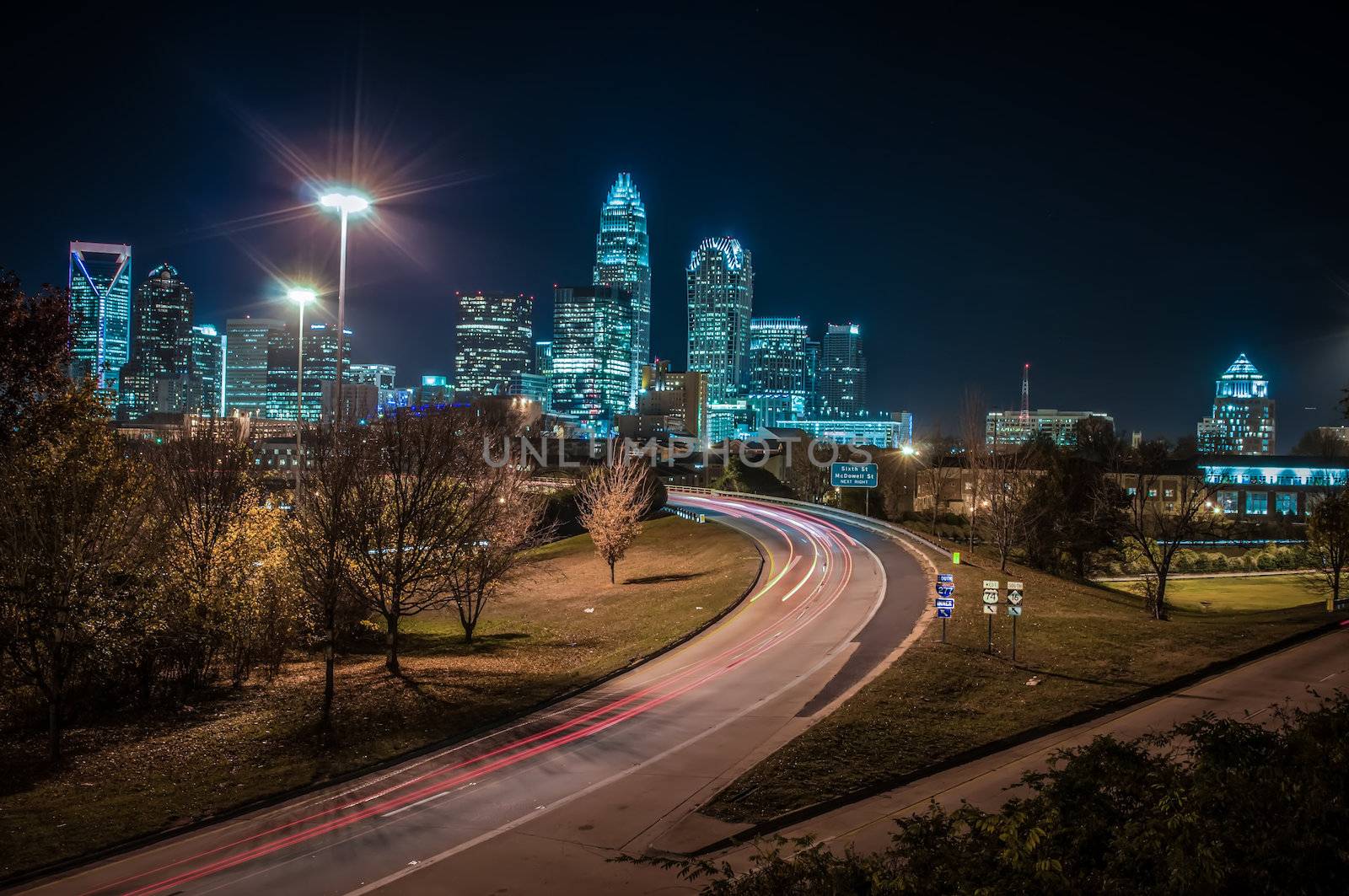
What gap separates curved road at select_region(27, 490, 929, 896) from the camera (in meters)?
12.6

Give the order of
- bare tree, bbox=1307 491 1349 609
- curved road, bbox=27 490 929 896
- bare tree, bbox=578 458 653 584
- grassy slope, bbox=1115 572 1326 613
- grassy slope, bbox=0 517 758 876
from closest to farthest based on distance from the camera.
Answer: curved road, bbox=27 490 929 896, grassy slope, bbox=0 517 758 876, bare tree, bbox=1307 491 1349 609, grassy slope, bbox=1115 572 1326 613, bare tree, bbox=578 458 653 584

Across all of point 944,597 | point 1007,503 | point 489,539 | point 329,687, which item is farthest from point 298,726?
point 1007,503

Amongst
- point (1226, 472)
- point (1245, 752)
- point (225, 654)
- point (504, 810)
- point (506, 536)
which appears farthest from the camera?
point (1226, 472)

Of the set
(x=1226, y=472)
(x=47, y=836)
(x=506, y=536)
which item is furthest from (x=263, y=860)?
(x=1226, y=472)

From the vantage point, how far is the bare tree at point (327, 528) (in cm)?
2022

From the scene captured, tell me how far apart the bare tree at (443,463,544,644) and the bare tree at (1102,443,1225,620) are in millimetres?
24941

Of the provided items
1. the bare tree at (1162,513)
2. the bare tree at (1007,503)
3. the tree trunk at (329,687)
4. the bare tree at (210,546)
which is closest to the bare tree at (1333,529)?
the bare tree at (1162,513)

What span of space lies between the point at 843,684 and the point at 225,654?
700 inches

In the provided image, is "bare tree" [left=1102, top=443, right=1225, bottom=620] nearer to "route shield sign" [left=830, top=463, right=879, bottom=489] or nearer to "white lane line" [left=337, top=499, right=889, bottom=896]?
"white lane line" [left=337, top=499, right=889, bottom=896]

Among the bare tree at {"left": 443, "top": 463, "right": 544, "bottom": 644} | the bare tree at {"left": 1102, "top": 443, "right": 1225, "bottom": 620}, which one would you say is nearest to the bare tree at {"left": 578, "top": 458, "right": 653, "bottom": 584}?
the bare tree at {"left": 443, "top": 463, "right": 544, "bottom": 644}

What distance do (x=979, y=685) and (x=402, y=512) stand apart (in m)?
16.7

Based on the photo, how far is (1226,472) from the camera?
10150 centimetres

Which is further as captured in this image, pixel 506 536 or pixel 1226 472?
pixel 1226 472

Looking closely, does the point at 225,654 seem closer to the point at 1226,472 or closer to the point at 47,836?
the point at 47,836
